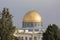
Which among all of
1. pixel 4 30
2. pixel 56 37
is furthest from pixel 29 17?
pixel 4 30

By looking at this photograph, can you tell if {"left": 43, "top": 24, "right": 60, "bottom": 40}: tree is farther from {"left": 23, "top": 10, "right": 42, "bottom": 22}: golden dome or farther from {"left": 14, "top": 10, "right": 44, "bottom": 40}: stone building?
{"left": 23, "top": 10, "right": 42, "bottom": 22}: golden dome

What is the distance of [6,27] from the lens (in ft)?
96.2

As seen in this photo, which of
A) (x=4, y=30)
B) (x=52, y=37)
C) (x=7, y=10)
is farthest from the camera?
(x=52, y=37)

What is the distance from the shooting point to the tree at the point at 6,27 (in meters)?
28.6

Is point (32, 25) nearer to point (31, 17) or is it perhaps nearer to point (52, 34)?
point (31, 17)

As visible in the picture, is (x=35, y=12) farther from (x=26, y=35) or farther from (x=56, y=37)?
(x=56, y=37)

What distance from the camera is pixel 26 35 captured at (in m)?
85.8

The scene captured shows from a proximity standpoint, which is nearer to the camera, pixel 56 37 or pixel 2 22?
pixel 2 22

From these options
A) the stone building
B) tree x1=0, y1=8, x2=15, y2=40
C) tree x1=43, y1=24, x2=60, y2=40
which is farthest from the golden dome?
tree x1=0, y1=8, x2=15, y2=40

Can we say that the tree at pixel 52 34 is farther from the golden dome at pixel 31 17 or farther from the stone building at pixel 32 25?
the golden dome at pixel 31 17

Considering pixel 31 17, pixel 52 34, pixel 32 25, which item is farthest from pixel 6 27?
pixel 32 25

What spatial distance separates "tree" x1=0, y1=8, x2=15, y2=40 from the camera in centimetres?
2859

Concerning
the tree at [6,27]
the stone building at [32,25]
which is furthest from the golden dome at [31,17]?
the tree at [6,27]

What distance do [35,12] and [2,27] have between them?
2303 inches
